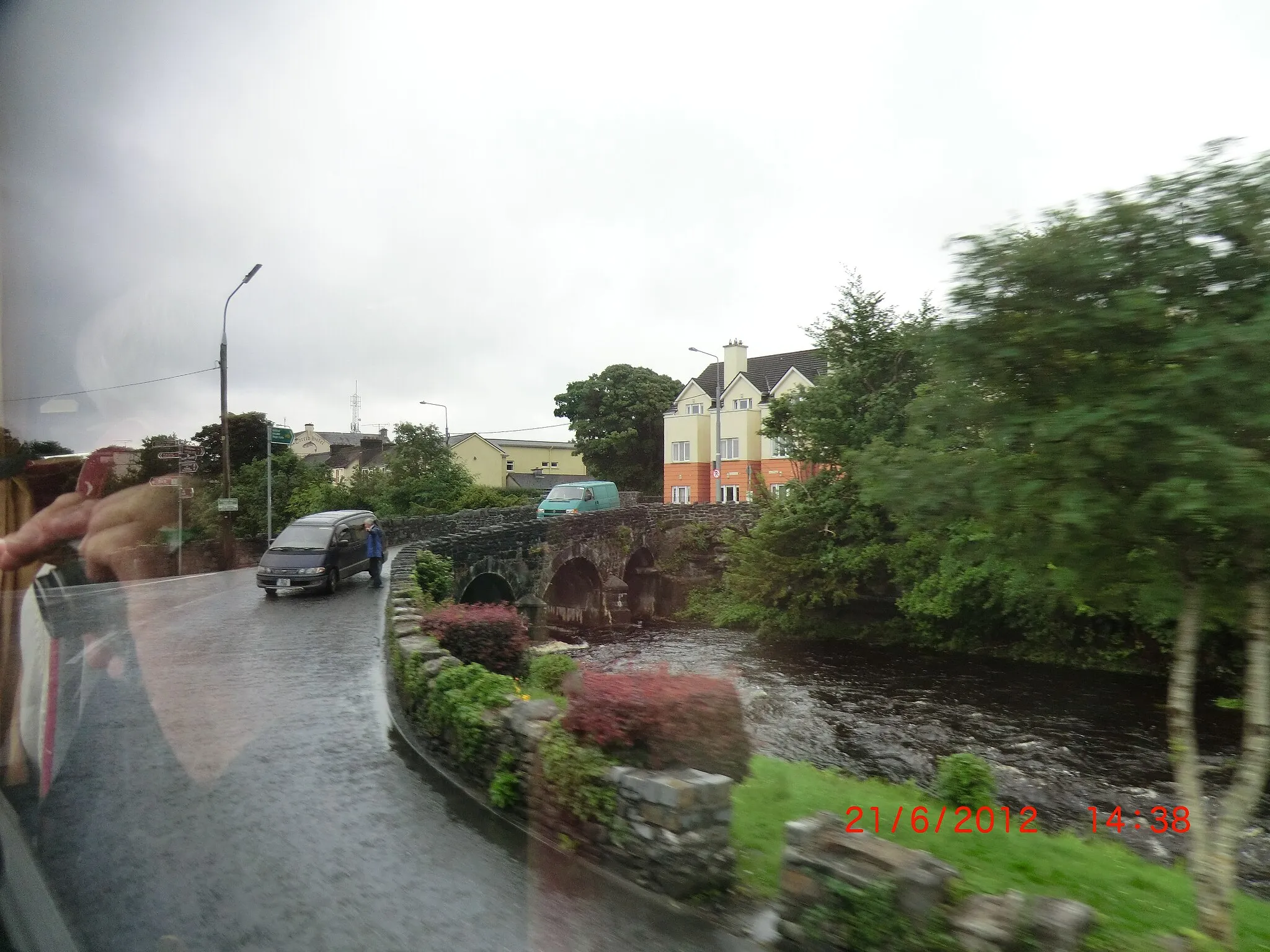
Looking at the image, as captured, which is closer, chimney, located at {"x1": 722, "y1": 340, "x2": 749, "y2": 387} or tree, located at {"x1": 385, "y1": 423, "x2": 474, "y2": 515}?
tree, located at {"x1": 385, "y1": 423, "x2": 474, "y2": 515}

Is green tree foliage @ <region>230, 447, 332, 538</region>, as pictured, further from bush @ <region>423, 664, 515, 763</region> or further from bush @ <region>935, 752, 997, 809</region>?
bush @ <region>935, 752, 997, 809</region>

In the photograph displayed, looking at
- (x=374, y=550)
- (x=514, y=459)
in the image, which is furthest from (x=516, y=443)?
(x=374, y=550)

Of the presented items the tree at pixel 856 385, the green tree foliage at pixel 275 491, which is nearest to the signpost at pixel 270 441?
the green tree foliage at pixel 275 491

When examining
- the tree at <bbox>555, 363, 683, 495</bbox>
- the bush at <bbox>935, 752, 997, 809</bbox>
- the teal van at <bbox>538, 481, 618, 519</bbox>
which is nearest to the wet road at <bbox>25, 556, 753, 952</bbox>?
the bush at <bbox>935, 752, 997, 809</bbox>

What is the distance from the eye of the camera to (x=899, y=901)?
422 centimetres

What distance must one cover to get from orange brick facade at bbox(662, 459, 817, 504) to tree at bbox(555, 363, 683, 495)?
269cm

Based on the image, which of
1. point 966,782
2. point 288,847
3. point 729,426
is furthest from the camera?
point 729,426

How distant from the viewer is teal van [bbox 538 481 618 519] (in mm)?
39781

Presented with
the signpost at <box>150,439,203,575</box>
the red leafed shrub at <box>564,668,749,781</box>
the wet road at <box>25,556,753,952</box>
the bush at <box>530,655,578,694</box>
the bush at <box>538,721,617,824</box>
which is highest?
the signpost at <box>150,439,203,575</box>

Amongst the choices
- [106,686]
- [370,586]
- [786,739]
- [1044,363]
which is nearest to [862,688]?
[786,739]

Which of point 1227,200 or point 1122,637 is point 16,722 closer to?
point 1227,200

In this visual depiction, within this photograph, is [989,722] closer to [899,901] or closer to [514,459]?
[899,901]
